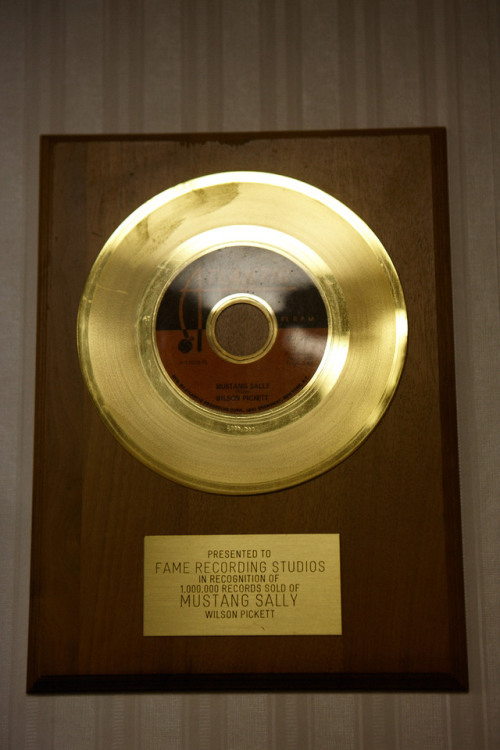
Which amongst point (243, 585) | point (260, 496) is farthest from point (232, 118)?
point (243, 585)

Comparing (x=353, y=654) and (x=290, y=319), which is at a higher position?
(x=290, y=319)

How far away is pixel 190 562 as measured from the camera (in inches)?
52.7

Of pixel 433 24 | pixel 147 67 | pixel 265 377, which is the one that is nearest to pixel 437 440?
pixel 265 377

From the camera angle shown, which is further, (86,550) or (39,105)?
(39,105)

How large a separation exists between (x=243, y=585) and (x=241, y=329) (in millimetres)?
558

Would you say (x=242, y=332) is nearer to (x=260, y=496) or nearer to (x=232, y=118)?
(x=260, y=496)

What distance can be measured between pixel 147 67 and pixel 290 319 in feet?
2.29

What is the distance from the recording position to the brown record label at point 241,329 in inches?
54.3

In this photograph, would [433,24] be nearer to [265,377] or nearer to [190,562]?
[265,377]

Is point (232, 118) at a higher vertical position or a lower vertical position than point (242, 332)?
higher

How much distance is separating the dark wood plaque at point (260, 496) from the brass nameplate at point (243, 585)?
2cm

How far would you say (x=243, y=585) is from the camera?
1330 mm

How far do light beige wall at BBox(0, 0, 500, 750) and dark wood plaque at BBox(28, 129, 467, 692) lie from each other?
0.05 metres

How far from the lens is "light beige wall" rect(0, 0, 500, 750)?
133 centimetres
